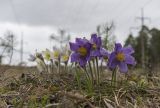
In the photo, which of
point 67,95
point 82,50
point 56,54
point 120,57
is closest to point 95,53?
point 82,50

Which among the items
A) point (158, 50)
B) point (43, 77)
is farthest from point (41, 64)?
point (158, 50)

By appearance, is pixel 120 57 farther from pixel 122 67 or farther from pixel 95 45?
pixel 95 45

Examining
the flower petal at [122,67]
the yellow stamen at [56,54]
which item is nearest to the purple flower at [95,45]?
the flower petal at [122,67]

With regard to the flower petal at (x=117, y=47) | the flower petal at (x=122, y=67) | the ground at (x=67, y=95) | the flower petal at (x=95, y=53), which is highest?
the flower petal at (x=117, y=47)

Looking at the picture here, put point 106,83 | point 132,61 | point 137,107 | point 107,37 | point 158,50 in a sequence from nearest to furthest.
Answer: point 137,107 < point 132,61 < point 106,83 < point 107,37 < point 158,50

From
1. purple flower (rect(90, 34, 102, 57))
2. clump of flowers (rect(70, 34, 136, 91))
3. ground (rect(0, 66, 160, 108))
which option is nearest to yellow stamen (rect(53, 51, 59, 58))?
ground (rect(0, 66, 160, 108))

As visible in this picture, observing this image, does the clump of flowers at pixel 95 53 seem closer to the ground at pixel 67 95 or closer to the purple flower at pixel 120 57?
the purple flower at pixel 120 57

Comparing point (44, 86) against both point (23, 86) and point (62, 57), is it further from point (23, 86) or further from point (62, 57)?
point (62, 57)
